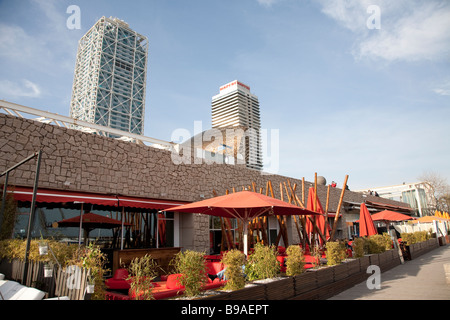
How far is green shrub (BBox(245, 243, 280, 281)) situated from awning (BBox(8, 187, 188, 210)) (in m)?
5.13

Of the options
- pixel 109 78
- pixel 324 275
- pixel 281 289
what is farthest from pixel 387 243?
pixel 109 78

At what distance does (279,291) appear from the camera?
16.8ft

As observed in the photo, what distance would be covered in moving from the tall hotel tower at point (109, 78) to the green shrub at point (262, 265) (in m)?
114

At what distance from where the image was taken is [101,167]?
32.8ft

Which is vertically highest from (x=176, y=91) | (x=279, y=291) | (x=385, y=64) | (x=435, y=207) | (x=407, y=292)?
(x=176, y=91)

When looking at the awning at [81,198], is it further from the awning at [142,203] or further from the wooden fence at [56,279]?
the wooden fence at [56,279]

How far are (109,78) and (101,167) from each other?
382ft

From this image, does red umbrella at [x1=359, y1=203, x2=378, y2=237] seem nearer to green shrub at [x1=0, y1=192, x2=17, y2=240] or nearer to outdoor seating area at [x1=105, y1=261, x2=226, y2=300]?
outdoor seating area at [x1=105, y1=261, x2=226, y2=300]

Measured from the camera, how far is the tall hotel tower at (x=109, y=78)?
110500 mm

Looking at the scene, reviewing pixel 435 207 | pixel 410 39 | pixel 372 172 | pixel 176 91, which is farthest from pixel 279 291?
pixel 435 207

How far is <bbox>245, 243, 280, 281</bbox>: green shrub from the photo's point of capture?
5.57 meters

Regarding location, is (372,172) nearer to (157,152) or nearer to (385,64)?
(385,64)

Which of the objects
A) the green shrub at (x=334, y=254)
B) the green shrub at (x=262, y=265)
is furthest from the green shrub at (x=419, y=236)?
the green shrub at (x=262, y=265)

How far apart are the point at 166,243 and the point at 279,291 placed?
7.80 metres
